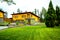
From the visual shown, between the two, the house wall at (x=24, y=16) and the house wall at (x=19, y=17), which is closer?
the house wall at (x=24, y=16)

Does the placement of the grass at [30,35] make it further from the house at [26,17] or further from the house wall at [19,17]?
the house wall at [19,17]

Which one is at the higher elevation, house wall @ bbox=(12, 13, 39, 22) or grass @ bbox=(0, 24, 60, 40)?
house wall @ bbox=(12, 13, 39, 22)

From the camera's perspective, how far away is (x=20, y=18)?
201 ft

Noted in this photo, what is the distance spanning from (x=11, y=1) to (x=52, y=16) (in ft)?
48.2

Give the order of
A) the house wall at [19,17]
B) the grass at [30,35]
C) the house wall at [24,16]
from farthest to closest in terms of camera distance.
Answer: the house wall at [19,17], the house wall at [24,16], the grass at [30,35]

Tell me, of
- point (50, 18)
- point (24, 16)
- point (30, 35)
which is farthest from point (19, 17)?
point (30, 35)

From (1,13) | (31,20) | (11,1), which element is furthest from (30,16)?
(11,1)

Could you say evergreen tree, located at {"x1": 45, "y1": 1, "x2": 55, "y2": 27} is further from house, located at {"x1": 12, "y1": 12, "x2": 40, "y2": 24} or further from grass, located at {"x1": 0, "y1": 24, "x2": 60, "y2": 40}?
house, located at {"x1": 12, "y1": 12, "x2": 40, "y2": 24}

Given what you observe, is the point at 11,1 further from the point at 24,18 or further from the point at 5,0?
the point at 24,18

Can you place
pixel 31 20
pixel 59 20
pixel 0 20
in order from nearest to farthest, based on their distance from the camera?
pixel 59 20 < pixel 0 20 < pixel 31 20

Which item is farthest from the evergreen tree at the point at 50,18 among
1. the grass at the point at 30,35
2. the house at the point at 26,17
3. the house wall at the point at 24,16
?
the house wall at the point at 24,16

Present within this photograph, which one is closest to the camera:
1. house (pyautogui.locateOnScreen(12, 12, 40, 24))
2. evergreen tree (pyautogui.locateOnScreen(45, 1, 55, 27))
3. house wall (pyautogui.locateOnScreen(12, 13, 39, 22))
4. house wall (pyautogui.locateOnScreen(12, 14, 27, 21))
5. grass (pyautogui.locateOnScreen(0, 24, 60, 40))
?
grass (pyautogui.locateOnScreen(0, 24, 60, 40))

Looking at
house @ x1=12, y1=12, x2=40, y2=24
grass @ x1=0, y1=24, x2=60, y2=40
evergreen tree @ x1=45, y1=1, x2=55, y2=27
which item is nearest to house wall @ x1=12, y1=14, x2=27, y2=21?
house @ x1=12, y1=12, x2=40, y2=24

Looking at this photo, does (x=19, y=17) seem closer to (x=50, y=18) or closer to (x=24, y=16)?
(x=24, y=16)
